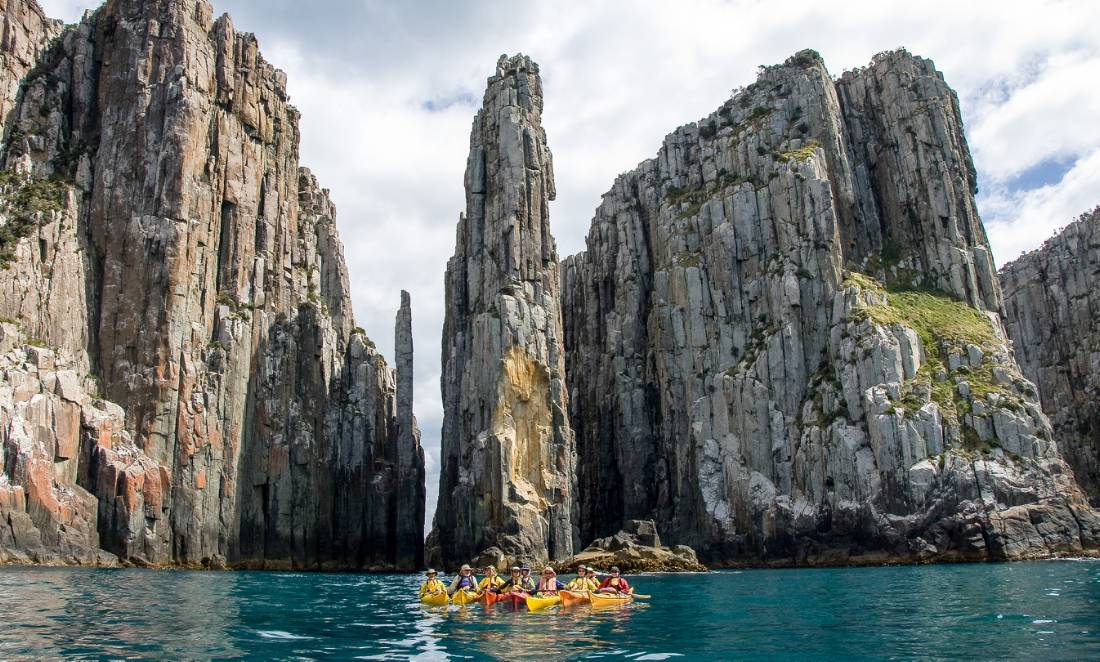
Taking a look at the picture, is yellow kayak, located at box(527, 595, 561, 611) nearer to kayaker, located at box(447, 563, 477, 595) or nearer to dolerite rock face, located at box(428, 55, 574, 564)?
kayaker, located at box(447, 563, 477, 595)

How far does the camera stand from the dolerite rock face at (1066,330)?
109 meters

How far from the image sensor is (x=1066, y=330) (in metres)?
117

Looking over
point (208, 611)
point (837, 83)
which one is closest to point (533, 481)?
point (208, 611)

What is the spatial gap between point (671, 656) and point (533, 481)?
59.6 metres

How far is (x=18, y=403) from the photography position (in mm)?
68438

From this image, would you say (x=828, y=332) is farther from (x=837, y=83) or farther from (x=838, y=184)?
(x=837, y=83)

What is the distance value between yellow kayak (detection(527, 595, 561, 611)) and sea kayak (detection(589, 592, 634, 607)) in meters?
1.60

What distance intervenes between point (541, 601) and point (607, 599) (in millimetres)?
3210

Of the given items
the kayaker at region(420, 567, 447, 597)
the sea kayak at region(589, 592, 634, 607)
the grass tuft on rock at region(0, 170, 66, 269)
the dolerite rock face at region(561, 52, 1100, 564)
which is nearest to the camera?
the sea kayak at region(589, 592, 634, 607)

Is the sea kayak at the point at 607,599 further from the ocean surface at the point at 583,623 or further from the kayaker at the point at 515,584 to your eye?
the kayaker at the point at 515,584

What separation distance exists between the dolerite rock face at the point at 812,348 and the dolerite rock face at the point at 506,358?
59.8 ft

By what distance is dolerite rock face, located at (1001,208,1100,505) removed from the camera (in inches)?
4281

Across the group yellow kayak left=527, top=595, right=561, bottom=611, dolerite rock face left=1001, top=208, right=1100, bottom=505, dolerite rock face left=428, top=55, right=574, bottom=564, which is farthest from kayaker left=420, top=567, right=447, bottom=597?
dolerite rock face left=1001, top=208, right=1100, bottom=505

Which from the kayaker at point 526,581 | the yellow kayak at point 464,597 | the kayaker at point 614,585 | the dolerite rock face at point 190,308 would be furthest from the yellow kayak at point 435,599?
the dolerite rock face at point 190,308
